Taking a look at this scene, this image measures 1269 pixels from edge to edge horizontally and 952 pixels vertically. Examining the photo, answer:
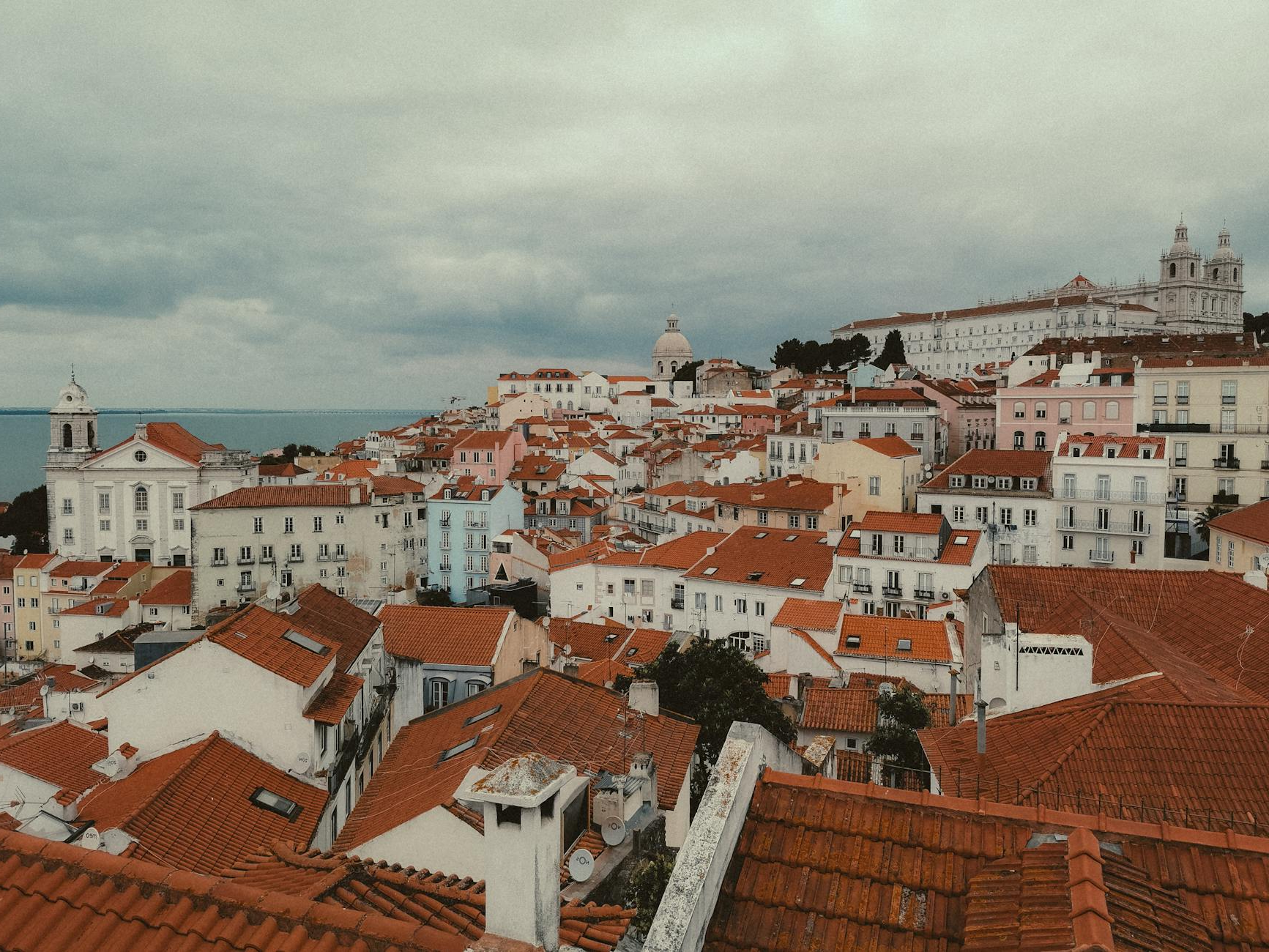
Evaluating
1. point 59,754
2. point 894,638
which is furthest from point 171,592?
point 894,638

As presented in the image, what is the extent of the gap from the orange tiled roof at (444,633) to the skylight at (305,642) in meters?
3.46

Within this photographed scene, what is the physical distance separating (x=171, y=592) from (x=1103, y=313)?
11429 cm

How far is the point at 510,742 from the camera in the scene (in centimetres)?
1170

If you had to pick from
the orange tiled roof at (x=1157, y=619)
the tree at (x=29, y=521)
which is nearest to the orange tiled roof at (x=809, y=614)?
the orange tiled roof at (x=1157, y=619)

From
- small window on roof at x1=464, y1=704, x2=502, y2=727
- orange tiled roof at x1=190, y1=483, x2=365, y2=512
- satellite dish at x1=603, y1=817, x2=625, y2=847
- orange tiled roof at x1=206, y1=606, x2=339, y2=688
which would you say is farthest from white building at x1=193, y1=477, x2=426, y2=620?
satellite dish at x1=603, y1=817, x2=625, y2=847

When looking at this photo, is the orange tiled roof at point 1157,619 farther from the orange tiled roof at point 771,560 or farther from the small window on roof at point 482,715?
the orange tiled roof at point 771,560

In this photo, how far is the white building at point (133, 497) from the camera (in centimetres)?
7012

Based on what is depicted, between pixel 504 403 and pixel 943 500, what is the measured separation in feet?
285

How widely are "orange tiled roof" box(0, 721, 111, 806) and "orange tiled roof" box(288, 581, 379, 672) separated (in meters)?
4.71

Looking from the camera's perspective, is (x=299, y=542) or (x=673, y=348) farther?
(x=673, y=348)

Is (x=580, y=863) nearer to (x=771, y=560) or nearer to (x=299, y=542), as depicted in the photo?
(x=771, y=560)

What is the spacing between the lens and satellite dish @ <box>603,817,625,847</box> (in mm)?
9711

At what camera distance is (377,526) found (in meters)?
57.2

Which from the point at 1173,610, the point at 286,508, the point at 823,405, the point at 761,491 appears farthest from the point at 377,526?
the point at 1173,610
